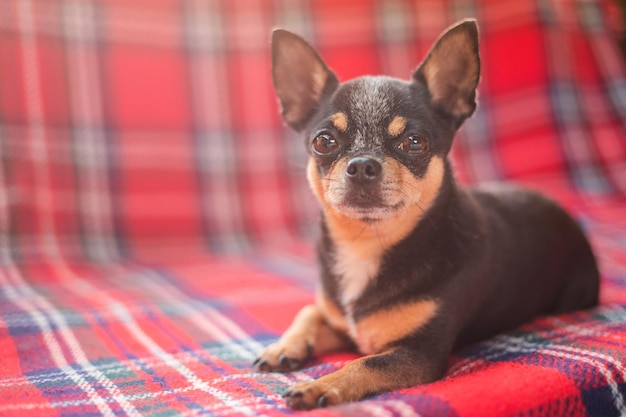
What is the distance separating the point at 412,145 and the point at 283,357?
604 mm

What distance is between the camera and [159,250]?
115 inches

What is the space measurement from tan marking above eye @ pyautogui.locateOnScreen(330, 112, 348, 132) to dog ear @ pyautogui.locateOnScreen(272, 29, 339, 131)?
0.17 meters

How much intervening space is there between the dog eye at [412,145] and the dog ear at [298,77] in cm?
30

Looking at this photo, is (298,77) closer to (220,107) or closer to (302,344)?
(302,344)

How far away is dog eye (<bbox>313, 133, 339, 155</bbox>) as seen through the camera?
163 centimetres

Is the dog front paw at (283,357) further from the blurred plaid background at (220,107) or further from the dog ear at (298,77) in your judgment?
the blurred plaid background at (220,107)

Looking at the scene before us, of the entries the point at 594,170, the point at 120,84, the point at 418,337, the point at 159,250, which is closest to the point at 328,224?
the point at 418,337

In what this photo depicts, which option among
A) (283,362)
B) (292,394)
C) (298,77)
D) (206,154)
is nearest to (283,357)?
(283,362)

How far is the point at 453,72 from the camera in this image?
169cm

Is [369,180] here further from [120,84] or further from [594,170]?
[594,170]

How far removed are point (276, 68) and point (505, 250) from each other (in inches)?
31.6

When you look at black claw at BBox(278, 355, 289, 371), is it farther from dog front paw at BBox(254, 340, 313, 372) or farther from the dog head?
the dog head

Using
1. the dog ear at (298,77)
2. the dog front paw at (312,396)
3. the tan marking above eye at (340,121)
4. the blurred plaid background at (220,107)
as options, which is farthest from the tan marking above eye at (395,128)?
the blurred plaid background at (220,107)

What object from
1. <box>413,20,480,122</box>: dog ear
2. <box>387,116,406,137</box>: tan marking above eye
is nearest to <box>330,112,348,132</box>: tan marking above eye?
<box>387,116,406,137</box>: tan marking above eye
